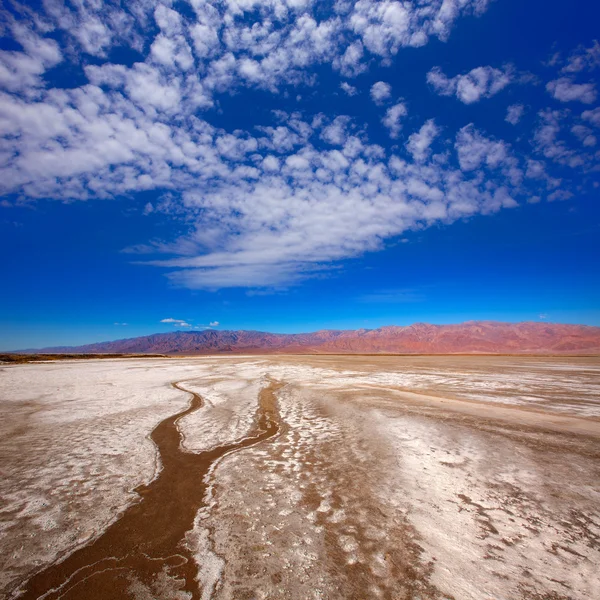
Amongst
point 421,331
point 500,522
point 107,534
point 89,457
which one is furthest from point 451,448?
point 421,331

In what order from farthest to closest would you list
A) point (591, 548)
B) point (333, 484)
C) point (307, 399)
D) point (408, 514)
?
point (307, 399) → point (333, 484) → point (408, 514) → point (591, 548)

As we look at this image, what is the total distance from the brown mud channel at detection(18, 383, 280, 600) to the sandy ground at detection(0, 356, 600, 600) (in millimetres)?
46

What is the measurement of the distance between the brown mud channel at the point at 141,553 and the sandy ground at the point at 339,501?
0.05m

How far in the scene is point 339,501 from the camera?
402 centimetres

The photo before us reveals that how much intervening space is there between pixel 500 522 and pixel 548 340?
167587 millimetres

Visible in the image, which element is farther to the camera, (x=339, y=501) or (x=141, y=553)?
(x=339, y=501)

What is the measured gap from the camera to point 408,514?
3.66 m

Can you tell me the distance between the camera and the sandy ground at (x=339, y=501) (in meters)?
2.62

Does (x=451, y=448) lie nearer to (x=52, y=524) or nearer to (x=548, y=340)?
(x=52, y=524)

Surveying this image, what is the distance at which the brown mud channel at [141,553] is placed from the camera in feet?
8.42

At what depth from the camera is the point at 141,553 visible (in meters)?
3.03

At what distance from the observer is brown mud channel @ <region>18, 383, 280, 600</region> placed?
8.42 feet

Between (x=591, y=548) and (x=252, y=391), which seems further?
(x=252, y=391)

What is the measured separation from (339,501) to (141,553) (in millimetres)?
2418
